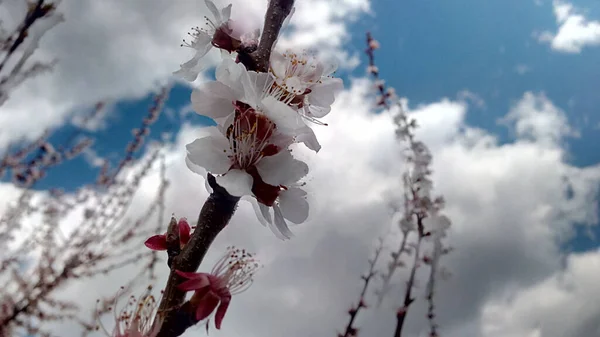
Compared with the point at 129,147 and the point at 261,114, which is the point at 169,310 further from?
the point at 129,147

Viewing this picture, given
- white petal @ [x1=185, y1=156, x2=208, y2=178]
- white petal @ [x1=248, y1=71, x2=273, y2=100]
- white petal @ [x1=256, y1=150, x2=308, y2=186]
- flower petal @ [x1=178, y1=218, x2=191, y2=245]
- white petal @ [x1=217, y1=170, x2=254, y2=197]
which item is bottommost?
flower petal @ [x1=178, y1=218, x2=191, y2=245]

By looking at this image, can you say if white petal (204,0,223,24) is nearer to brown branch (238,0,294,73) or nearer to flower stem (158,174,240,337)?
brown branch (238,0,294,73)

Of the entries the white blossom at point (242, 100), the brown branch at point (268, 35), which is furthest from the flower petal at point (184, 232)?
the brown branch at point (268, 35)

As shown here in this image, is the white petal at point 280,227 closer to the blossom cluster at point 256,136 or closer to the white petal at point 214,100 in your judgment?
the blossom cluster at point 256,136

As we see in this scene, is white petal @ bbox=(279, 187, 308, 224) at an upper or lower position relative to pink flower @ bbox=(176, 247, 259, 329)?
upper

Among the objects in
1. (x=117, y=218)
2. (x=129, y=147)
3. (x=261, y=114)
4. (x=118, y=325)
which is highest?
(x=129, y=147)

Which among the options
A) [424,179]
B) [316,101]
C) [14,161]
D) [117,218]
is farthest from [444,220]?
[14,161]

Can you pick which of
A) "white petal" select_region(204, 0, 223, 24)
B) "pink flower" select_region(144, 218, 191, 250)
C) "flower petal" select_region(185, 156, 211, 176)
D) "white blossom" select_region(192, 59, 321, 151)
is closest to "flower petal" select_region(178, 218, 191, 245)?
"pink flower" select_region(144, 218, 191, 250)
